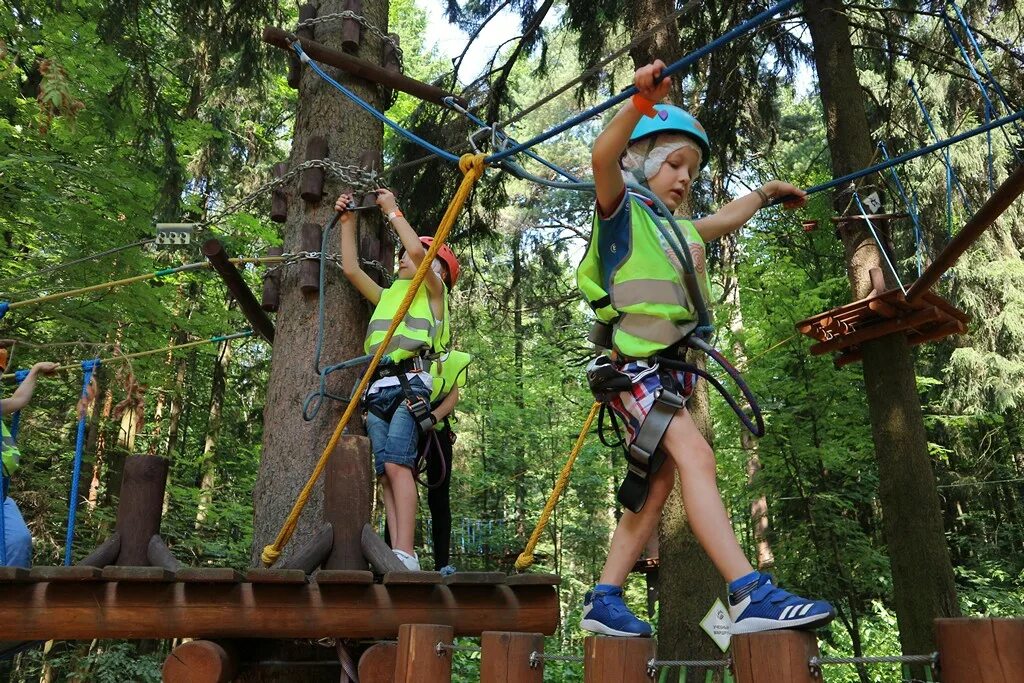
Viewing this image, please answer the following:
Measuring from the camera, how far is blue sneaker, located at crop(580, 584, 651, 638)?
7.66ft

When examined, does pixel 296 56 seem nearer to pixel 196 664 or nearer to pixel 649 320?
pixel 649 320

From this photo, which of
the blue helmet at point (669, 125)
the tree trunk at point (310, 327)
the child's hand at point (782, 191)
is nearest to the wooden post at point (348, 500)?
the tree trunk at point (310, 327)

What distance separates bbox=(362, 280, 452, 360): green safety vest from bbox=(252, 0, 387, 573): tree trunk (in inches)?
8.9

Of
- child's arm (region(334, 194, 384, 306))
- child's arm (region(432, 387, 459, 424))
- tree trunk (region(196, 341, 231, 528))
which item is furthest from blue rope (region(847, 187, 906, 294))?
tree trunk (region(196, 341, 231, 528))

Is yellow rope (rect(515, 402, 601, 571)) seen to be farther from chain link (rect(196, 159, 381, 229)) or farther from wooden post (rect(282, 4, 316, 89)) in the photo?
wooden post (rect(282, 4, 316, 89))

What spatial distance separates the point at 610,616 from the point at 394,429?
1596 mm

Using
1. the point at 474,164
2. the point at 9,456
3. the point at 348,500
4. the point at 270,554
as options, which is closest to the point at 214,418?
the point at 9,456

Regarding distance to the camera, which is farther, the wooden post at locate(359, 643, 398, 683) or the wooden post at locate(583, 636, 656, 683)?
the wooden post at locate(359, 643, 398, 683)

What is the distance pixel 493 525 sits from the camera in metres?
14.8

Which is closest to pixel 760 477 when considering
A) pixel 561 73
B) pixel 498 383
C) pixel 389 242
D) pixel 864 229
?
pixel 864 229

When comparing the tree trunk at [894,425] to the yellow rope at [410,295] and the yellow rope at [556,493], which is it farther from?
the yellow rope at [410,295]

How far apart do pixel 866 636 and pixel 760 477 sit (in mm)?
4412

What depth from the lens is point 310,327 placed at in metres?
4.19

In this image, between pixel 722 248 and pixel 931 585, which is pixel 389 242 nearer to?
pixel 931 585
